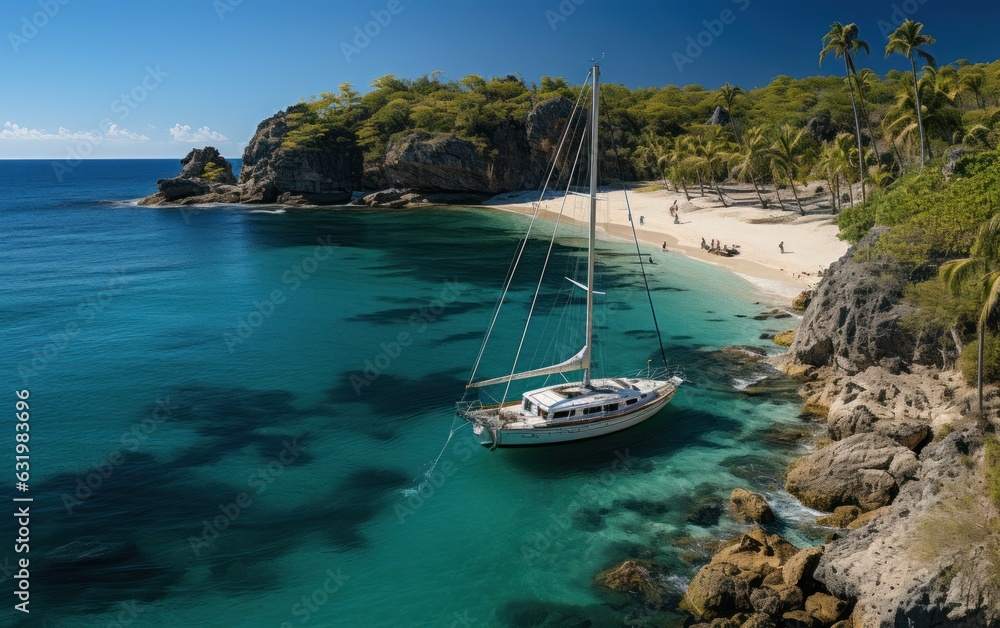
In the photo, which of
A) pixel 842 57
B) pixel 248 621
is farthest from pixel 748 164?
pixel 248 621

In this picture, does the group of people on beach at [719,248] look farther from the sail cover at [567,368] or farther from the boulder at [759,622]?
the boulder at [759,622]

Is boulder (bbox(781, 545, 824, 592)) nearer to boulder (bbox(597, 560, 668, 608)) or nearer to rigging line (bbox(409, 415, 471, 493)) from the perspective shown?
boulder (bbox(597, 560, 668, 608))

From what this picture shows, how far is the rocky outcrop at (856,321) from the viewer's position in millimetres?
29500

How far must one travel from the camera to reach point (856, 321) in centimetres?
3100

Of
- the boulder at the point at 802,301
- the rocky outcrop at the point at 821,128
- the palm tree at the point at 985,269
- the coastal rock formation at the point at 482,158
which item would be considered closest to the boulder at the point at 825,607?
the palm tree at the point at 985,269

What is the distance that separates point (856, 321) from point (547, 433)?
655 inches

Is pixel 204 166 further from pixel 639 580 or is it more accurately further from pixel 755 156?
pixel 639 580

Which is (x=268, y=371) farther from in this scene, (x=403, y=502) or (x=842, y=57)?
(x=842, y=57)

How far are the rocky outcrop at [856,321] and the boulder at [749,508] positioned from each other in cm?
1217

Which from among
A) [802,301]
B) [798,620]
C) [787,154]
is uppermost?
[787,154]

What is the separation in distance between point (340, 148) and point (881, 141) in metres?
90.9

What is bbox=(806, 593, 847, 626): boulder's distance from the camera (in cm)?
1649

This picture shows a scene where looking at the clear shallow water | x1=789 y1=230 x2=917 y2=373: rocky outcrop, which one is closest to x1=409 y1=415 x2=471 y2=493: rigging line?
the clear shallow water

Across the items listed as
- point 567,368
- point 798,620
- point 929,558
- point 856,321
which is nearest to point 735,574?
point 798,620
